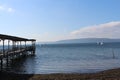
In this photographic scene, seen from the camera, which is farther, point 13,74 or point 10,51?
point 10,51

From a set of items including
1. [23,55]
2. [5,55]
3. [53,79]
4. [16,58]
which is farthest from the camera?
[23,55]

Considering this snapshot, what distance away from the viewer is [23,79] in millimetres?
23500

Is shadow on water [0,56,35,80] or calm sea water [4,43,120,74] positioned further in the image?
calm sea water [4,43,120,74]

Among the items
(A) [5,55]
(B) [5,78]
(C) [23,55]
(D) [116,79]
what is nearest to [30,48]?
(C) [23,55]

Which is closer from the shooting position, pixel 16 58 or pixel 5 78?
pixel 5 78

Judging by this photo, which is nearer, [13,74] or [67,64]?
[13,74]

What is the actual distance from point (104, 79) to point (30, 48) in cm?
5177

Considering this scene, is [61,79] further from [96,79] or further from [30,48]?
[30,48]

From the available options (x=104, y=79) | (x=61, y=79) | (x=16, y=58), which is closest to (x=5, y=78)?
(x=61, y=79)

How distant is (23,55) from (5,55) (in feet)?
77.5

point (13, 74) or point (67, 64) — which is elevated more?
point (13, 74)

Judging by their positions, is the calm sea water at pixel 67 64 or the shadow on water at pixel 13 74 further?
the calm sea water at pixel 67 64

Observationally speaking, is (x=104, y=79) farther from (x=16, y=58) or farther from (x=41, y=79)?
(x=16, y=58)

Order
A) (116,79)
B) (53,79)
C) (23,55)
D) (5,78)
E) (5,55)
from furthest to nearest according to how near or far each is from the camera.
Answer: (23,55), (5,55), (5,78), (53,79), (116,79)
